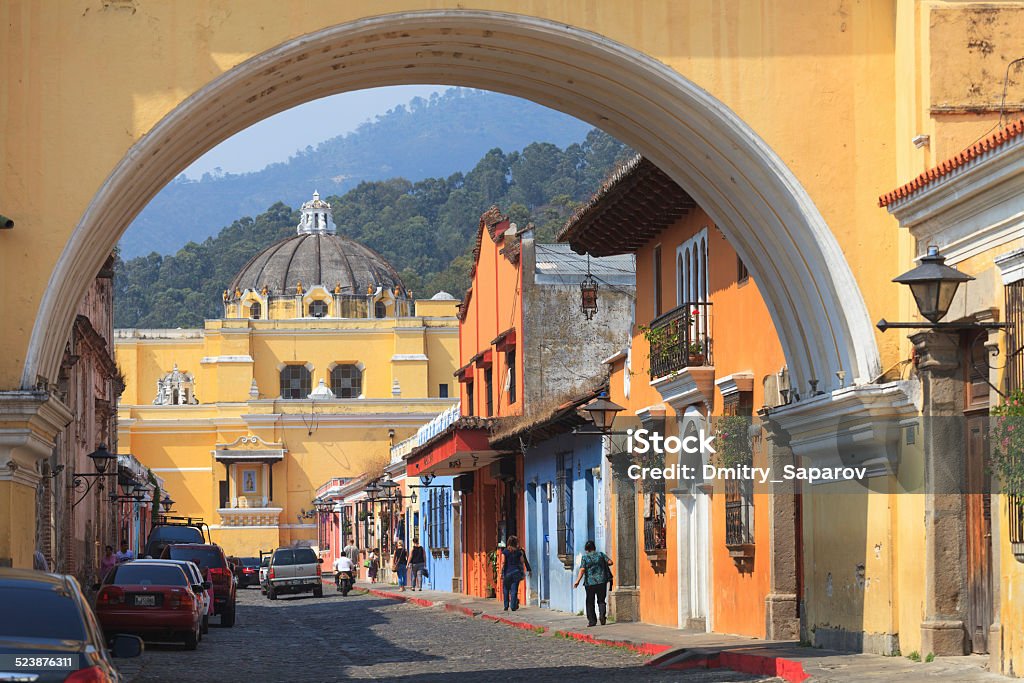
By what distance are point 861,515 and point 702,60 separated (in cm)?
468

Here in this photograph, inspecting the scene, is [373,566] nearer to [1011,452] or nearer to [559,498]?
[559,498]

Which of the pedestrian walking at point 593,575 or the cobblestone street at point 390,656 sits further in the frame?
the pedestrian walking at point 593,575

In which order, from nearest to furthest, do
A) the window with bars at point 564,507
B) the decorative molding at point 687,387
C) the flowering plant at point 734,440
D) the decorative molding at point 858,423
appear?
the decorative molding at point 858,423
the flowering plant at point 734,440
the decorative molding at point 687,387
the window with bars at point 564,507

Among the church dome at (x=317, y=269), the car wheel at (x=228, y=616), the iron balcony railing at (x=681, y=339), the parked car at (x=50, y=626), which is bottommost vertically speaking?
the car wheel at (x=228, y=616)

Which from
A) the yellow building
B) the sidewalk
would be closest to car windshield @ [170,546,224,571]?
the sidewalk

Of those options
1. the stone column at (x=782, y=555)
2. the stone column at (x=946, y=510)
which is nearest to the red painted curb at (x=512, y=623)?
the stone column at (x=782, y=555)

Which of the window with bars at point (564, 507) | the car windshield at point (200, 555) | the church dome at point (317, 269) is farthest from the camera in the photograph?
the church dome at point (317, 269)

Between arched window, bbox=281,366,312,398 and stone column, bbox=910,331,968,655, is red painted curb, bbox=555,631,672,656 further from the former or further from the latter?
arched window, bbox=281,366,312,398

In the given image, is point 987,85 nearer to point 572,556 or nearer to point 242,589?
point 572,556

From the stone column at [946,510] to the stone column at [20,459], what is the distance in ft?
25.9

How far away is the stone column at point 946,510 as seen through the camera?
584 inches

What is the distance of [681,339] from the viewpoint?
23.4 m

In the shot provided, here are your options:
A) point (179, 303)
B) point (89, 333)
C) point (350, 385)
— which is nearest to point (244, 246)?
point (179, 303)

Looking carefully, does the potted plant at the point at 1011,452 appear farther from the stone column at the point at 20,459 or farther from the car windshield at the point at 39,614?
the stone column at the point at 20,459
